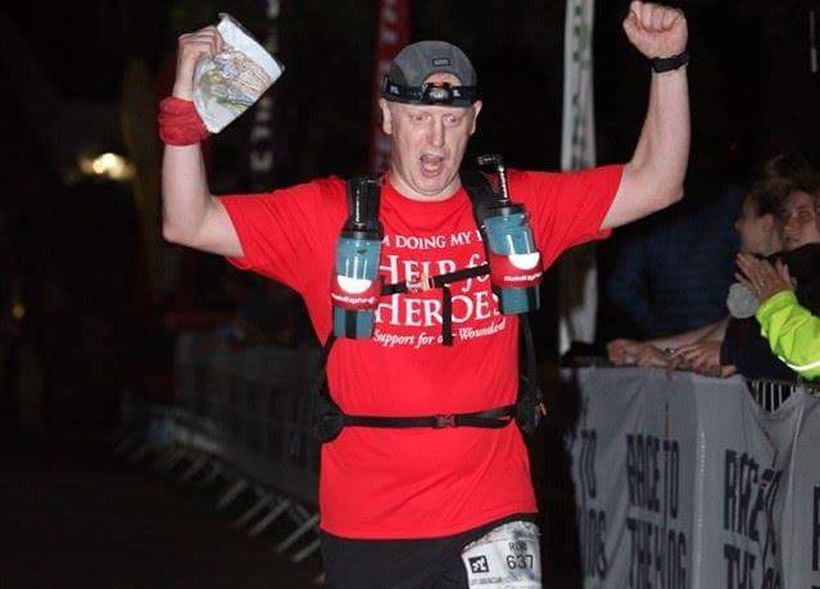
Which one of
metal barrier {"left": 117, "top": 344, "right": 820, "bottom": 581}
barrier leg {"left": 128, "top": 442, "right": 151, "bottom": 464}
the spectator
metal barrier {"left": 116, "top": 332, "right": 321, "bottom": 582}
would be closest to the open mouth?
metal barrier {"left": 117, "top": 344, "right": 820, "bottom": 581}

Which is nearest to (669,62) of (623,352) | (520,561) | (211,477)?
(520,561)

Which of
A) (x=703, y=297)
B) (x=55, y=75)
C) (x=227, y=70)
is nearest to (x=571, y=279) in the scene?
(x=703, y=297)

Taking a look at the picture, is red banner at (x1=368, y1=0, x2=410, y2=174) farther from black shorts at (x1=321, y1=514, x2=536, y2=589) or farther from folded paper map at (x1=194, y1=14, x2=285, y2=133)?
folded paper map at (x1=194, y1=14, x2=285, y2=133)

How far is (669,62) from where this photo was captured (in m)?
6.24

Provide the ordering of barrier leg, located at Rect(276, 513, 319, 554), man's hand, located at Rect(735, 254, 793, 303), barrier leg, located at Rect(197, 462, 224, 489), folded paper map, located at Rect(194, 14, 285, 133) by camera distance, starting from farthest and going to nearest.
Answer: barrier leg, located at Rect(197, 462, 224, 489)
barrier leg, located at Rect(276, 513, 319, 554)
man's hand, located at Rect(735, 254, 793, 303)
folded paper map, located at Rect(194, 14, 285, 133)

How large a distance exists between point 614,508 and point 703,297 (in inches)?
70.7

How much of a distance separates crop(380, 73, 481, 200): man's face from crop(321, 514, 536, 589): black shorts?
0.98m

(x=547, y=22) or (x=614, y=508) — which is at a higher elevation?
(x=547, y=22)

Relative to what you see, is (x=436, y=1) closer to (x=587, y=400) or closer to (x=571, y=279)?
(x=571, y=279)

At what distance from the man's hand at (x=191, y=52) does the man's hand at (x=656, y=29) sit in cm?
117

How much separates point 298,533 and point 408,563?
8643 millimetres

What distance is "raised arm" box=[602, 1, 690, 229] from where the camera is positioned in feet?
20.3

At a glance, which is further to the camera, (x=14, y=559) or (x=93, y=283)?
(x=93, y=283)

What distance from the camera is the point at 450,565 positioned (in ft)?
20.7
